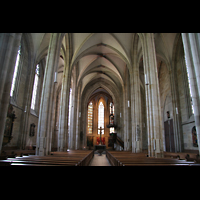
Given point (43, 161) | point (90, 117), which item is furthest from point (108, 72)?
point (43, 161)

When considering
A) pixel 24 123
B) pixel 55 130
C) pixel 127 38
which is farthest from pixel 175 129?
pixel 55 130

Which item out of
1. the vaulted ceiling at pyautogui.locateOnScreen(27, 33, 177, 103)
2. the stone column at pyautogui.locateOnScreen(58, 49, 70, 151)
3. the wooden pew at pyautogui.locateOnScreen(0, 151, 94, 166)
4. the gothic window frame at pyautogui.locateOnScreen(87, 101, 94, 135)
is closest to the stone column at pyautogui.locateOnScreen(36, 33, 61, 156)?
the wooden pew at pyautogui.locateOnScreen(0, 151, 94, 166)

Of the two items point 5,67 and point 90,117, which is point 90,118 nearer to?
point 90,117

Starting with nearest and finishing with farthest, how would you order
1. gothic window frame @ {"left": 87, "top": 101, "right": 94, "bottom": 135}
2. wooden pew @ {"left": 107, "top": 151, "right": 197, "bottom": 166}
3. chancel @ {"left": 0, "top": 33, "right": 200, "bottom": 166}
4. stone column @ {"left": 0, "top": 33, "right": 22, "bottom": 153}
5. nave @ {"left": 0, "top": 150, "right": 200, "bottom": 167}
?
nave @ {"left": 0, "top": 150, "right": 200, "bottom": 167}, wooden pew @ {"left": 107, "top": 151, "right": 197, "bottom": 166}, stone column @ {"left": 0, "top": 33, "right": 22, "bottom": 153}, chancel @ {"left": 0, "top": 33, "right": 200, "bottom": 166}, gothic window frame @ {"left": 87, "top": 101, "right": 94, "bottom": 135}

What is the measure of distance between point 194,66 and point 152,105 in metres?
4.17

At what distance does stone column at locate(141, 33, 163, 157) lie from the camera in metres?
8.48

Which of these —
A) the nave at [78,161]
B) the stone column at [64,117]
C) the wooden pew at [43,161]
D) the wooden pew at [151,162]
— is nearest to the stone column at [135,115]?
the nave at [78,161]

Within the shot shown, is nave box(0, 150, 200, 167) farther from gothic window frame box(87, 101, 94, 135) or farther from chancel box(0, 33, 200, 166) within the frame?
gothic window frame box(87, 101, 94, 135)

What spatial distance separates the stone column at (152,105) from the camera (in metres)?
8.48

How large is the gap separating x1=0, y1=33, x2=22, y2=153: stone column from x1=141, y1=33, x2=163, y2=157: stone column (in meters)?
7.15

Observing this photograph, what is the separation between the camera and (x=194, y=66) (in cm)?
512
